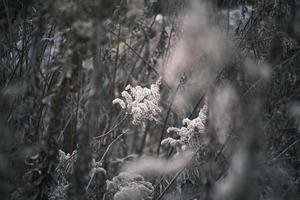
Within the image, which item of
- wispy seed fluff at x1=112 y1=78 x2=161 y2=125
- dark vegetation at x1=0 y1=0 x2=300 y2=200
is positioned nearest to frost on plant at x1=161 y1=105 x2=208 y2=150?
dark vegetation at x1=0 y1=0 x2=300 y2=200

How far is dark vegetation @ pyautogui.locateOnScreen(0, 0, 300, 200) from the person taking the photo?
2523 mm

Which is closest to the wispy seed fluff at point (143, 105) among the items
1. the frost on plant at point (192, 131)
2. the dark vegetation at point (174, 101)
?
the dark vegetation at point (174, 101)

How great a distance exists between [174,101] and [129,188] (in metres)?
1.36

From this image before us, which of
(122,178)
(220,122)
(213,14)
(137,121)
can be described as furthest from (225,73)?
(122,178)

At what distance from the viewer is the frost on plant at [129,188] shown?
2.95 meters

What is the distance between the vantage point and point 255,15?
373cm

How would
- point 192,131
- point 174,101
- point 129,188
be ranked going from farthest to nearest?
point 174,101 < point 192,131 < point 129,188

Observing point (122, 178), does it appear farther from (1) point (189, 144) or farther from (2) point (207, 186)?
(2) point (207, 186)

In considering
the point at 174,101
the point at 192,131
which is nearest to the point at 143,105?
the point at 192,131

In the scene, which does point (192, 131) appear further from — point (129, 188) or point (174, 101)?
point (174, 101)

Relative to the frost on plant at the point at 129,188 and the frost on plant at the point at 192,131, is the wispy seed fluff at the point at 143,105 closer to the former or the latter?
the frost on plant at the point at 192,131

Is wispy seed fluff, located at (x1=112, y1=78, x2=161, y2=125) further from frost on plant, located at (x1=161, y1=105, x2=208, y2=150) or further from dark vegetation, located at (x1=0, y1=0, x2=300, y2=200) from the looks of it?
frost on plant, located at (x1=161, y1=105, x2=208, y2=150)

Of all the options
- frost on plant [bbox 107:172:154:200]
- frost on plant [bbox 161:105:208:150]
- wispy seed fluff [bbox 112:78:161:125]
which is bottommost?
frost on plant [bbox 107:172:154:200]

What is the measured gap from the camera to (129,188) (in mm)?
2996
